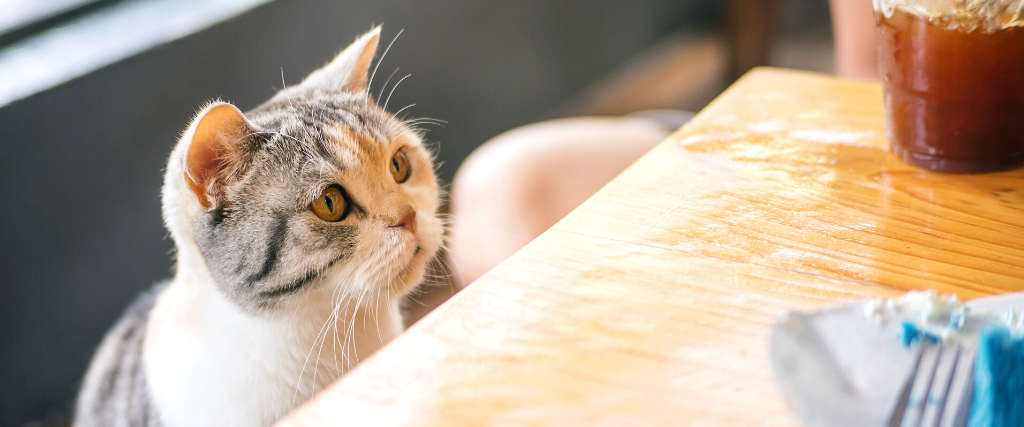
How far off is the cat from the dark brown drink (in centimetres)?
48

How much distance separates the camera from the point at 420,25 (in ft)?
6.43

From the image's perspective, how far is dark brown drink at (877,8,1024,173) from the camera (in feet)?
1.90

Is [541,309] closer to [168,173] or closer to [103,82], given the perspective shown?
[168,173]

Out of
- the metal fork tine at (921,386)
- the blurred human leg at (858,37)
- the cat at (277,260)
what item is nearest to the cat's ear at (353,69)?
the cat at (277,260)

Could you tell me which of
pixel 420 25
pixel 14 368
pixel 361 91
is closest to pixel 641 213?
pixel 361 91

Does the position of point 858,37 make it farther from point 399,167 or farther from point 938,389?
point 938,389

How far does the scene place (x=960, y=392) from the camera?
36 cm

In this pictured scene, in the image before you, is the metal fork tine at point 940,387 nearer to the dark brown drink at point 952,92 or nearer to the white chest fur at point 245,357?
the dark brown drink at point 952,92

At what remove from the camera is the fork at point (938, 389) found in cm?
35

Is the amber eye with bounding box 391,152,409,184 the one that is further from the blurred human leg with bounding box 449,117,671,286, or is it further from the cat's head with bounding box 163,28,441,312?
the blurred human leg with bounding box 449,117,671,286

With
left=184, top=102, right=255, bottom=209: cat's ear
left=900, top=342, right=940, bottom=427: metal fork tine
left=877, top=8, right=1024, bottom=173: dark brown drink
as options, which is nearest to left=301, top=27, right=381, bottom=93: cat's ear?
left=184, top=102, right=255, bottom=209: cat's ear

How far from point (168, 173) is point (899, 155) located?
2.41 feet

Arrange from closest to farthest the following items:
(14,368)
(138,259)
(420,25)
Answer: (14,368) → (138,259) → (420,25)

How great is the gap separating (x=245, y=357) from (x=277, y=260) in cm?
11
